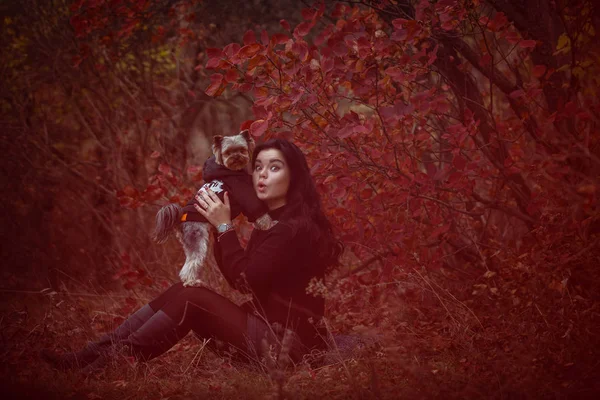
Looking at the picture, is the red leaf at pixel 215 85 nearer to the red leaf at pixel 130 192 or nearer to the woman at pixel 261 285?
the woman at pixel 261 285

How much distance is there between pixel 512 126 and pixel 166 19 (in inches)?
187

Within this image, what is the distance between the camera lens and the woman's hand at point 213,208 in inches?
145

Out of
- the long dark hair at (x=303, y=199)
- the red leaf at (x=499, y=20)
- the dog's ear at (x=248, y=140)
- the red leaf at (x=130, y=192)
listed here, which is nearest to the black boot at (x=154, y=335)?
the long dark hair at (x=303, y=199)

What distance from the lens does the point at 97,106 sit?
8555 millimetres

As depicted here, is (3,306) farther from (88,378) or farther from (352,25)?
(352,25)

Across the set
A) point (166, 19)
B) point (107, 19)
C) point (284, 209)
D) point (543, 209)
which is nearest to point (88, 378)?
point (284, 209)

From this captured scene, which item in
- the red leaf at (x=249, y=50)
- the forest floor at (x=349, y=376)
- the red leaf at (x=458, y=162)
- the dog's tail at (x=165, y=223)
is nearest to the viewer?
the forest floor at (x=349, y=376)

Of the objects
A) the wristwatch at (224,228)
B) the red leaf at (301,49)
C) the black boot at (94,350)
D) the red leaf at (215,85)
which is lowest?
the black boot at (94,350)

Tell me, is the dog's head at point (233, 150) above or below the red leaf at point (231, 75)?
below

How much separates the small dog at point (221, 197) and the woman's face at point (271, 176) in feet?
0.20

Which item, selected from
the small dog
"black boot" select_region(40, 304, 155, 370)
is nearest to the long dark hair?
the small dog

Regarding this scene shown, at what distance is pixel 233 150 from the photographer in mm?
3791

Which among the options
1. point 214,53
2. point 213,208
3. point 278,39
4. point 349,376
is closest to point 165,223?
point 213,208

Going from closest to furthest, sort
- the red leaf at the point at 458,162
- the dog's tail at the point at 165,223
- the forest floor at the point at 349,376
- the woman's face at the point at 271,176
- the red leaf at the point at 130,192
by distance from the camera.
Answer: the forest floor at the point at 349,376, the woman's face at the point at 271,176, the dog's tail at the point at 165,223, the red leaf at the point at 458,162, the red leaf at the point at 130,192
